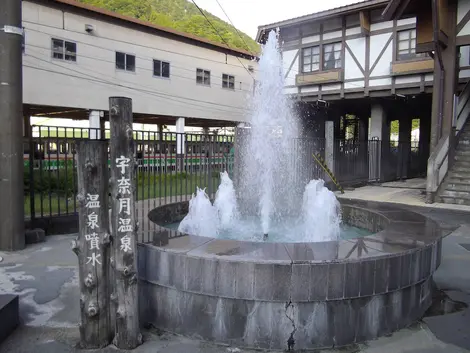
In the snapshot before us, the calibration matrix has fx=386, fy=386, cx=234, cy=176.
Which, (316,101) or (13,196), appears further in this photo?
(316,101)

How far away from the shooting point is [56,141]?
22.2 feet

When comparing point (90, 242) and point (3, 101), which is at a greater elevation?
point (3, 101)

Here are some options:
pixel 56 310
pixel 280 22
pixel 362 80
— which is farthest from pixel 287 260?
pixel 280 22

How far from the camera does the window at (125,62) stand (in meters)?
20.0

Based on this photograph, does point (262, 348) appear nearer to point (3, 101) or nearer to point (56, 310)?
point (56, 310)

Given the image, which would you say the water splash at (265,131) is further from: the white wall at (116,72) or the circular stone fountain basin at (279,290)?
the white wall at (116,72)

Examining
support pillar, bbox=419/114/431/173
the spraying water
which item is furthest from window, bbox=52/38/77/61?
support pillar, bbox=419/114/431/173

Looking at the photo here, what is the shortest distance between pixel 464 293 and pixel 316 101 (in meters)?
15.4

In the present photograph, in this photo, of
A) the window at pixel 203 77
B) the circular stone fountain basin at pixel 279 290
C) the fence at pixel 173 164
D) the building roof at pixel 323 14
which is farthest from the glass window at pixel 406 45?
the circular stone fountain basin at pixel 279 290

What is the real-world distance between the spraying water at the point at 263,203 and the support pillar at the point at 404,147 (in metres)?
11.6

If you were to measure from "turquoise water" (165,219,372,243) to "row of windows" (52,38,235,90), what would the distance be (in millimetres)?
Result: 14644

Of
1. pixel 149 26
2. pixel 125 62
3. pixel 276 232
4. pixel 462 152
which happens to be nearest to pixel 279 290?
pixel 276 232

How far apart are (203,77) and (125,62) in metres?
5.56

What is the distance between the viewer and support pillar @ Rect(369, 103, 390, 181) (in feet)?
59.2
